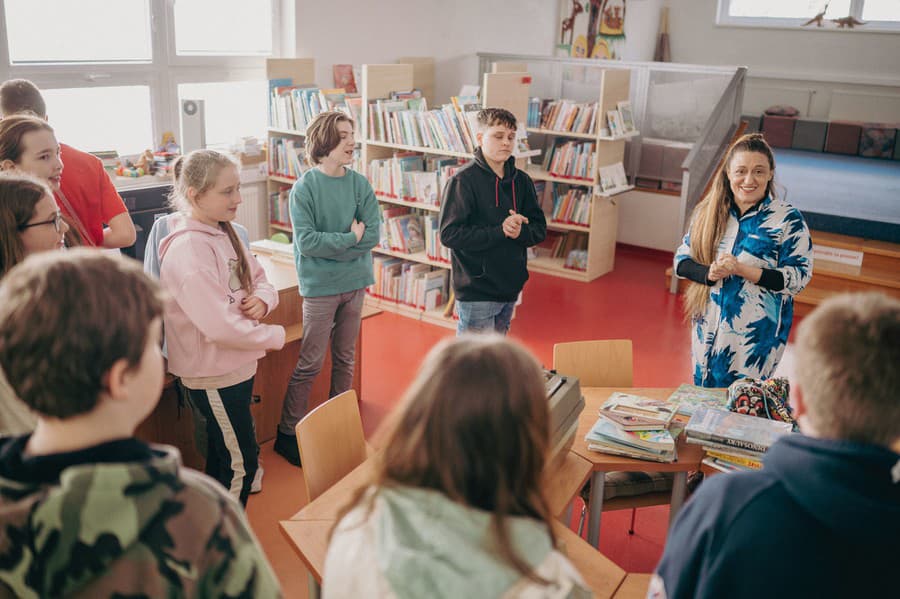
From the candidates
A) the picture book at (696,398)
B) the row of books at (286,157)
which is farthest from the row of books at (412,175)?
the picture book at (696,398)

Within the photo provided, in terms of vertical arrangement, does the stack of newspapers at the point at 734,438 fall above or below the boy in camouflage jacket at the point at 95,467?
below

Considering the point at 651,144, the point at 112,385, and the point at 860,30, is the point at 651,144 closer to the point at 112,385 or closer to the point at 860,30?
the point at 860,30

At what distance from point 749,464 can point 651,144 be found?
5614 mm

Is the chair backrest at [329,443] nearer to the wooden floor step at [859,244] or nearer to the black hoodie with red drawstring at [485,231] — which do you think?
the black hoodie with red drawstring at [485,231]

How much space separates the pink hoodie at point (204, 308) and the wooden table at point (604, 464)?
1161mm

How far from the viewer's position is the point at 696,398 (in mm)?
2857

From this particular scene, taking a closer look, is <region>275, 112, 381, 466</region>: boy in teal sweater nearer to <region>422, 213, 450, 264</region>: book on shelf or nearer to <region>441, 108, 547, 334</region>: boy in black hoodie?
<region>441, 108, 547, 334</region>: boy in black hoodie

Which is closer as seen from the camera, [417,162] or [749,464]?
[749,464]

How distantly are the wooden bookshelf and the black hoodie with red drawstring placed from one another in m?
3.28

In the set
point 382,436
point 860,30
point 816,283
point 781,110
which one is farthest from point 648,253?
point 382,436

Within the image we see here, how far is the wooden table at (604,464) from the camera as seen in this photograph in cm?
246

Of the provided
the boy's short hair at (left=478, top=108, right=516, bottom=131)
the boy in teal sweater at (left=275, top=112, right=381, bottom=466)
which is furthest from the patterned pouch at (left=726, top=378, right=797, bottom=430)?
the boy in teal sweater at (left=275, top=112, right=381, bottom=466)

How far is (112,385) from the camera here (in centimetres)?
107

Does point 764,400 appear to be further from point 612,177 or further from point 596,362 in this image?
point 612,177
